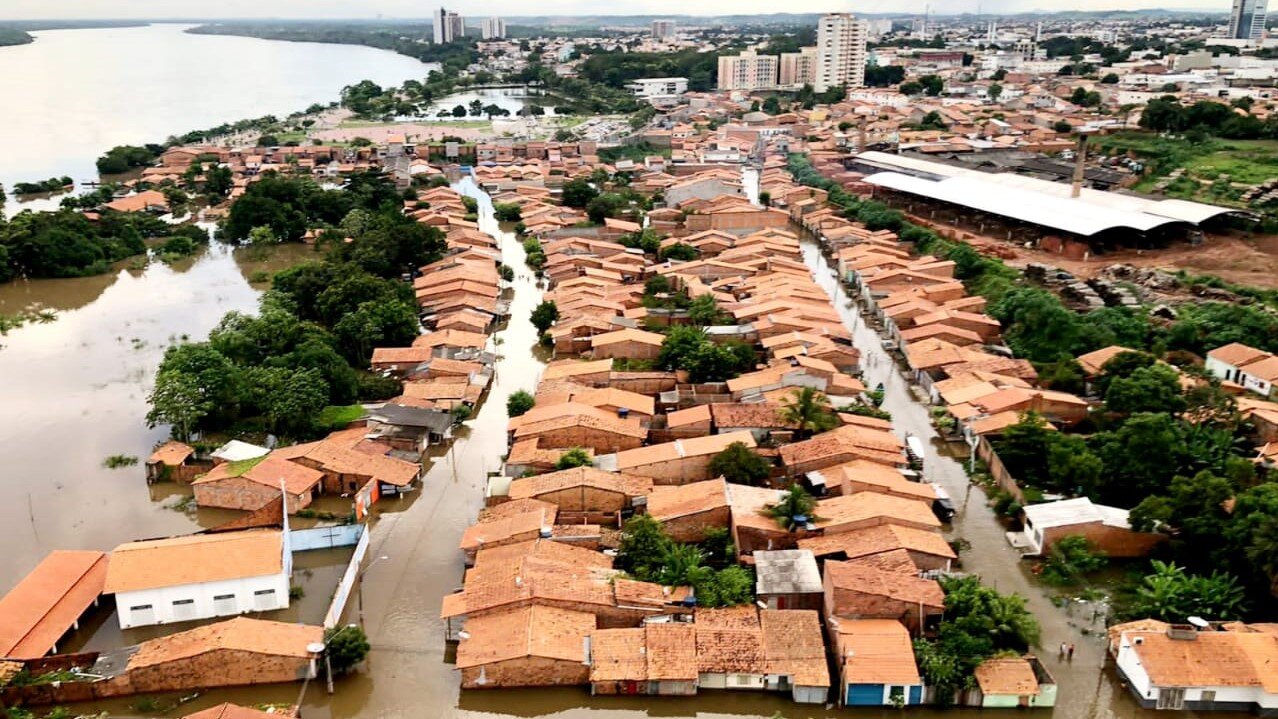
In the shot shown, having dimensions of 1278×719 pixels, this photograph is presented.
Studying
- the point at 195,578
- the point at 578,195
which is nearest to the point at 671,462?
the point at 195,578

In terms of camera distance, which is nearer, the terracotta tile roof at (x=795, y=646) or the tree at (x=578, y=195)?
the terracotta tile roof at (x=795, y=646)

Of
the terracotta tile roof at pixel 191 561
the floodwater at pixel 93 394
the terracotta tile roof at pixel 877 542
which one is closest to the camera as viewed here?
the terracotta tile roof at pixel 191 561

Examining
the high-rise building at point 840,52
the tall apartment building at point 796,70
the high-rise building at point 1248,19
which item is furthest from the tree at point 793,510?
the high-rise building at point 1248,19

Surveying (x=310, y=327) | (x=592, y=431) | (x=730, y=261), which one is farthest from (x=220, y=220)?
(x=592, y=431)

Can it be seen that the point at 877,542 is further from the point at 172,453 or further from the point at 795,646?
the point at 172,453

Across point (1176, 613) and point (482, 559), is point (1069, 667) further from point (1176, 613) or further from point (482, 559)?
point (482, 559)

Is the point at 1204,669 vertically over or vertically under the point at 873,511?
under

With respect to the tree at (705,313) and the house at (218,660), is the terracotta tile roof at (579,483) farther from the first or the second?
the tree at (705,313)
